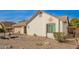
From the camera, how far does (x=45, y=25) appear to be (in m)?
3.05

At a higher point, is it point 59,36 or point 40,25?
point 40,25

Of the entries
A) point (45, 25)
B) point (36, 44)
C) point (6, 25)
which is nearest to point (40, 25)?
point (45, 25)

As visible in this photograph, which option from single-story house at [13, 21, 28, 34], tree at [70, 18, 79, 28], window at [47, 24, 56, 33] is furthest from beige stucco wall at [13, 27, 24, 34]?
tree at [70, 18, 79, 28]

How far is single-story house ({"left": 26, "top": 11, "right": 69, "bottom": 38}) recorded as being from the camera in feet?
9.93

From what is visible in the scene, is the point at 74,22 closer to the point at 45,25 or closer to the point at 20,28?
the point at 45,25

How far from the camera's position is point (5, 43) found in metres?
3.03

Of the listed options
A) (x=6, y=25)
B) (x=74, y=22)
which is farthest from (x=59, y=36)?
(x=6, y=25)

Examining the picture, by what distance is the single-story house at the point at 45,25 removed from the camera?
303cm

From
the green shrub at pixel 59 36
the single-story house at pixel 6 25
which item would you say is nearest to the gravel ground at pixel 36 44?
the green shrub at pixel 59 36

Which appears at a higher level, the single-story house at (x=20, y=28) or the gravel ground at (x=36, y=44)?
the single-story house at (x=20, y=28)

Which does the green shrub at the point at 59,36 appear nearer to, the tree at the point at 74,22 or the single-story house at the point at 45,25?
the single-story house at the point at 45,25

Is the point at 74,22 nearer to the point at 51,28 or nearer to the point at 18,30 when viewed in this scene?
the point at 51,28

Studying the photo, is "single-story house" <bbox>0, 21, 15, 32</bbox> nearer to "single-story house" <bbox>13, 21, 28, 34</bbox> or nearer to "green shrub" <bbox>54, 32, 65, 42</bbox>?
"single-story house" <bbox>13, 21, 28, 34</bbox>
